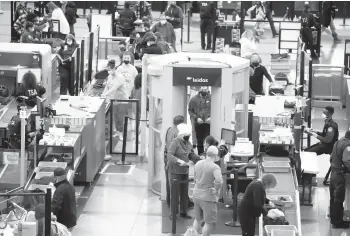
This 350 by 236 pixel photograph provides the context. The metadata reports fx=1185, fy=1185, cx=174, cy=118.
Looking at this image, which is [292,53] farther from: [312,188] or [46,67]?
[312,188]

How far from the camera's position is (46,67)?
27250mm

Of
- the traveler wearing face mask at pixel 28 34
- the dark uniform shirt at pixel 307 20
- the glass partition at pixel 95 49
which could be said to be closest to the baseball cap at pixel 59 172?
the traveler wearing face mask at pixel 28 34

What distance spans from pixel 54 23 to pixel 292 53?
273 inches

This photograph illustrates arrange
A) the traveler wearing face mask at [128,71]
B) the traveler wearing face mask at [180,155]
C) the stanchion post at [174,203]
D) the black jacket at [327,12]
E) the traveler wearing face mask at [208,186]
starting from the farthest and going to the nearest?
the black jacket at [327,12] → the traveler wearing face mask at [128,71] → the traveler wearing face mask at [180,155] → the stanchion post at [174,203] → the traveler wearing face mask at [208,186]

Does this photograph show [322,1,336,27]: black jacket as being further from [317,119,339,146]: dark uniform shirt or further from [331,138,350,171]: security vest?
[331,138,350,171]: security vest

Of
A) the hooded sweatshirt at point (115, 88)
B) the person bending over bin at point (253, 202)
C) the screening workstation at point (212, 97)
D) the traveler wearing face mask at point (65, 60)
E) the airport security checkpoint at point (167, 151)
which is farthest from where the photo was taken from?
the traveler wearing face mask at point (65, 60)

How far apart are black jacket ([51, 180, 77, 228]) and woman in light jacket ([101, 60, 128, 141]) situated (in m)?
5.10

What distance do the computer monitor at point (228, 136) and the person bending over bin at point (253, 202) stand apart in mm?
2411

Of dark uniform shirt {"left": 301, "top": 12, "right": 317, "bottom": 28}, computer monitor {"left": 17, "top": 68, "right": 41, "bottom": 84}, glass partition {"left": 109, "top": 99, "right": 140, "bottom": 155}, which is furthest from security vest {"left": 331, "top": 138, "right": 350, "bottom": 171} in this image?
dark uniform shirt {"left": 301, "top": 12, "right": 317, "bottom": 28}

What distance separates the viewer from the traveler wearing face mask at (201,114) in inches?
861

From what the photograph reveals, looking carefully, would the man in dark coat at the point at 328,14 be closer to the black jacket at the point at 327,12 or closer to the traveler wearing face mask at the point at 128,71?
the black jacket at the point at 327,12

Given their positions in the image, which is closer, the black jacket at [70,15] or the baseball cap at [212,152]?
the baseball cap at [212,152]

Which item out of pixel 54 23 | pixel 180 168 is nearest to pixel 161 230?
pixel 180 168

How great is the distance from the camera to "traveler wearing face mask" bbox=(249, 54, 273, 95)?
86.5 feet
